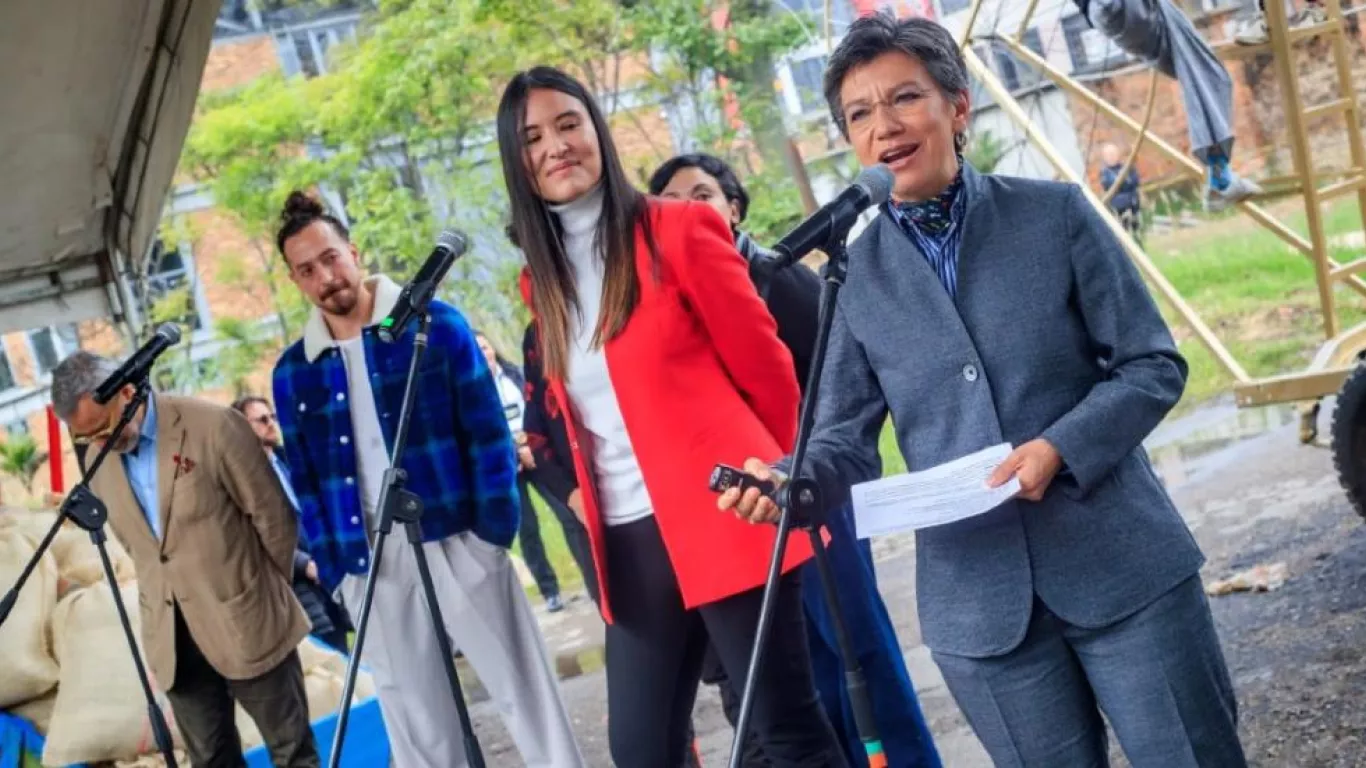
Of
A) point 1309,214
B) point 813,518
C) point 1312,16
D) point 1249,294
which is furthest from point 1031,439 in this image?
point 1249,294

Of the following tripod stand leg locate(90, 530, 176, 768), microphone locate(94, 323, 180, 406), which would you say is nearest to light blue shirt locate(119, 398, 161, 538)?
tripod stand leg locate(90, 530, 176, 768)

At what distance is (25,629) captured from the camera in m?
5.91

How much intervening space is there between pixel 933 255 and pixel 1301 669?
3064 millimetres

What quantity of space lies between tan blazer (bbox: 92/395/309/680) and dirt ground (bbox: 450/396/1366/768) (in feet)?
5.59

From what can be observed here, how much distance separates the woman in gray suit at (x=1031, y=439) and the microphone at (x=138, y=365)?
238cm

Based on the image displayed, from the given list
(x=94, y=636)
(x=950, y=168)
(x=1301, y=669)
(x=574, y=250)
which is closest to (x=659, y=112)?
(x=94, y=636)

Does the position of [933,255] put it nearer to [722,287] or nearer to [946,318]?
[946,318]

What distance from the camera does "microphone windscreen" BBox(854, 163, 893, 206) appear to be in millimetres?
2246

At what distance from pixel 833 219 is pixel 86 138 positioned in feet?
15.8

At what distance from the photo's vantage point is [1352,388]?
5.13 meters

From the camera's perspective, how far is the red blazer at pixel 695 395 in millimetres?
3037

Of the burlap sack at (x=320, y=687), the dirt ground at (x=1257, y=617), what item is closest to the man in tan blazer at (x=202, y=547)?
the burlap sack at (x=320, y=687)

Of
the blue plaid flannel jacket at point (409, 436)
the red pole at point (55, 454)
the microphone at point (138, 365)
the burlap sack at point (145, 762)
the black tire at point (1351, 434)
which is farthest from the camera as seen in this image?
the red pole at point (55, 454)

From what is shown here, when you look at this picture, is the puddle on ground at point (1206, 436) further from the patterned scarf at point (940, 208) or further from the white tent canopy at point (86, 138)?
the patterned scarf at point (940, 208)
